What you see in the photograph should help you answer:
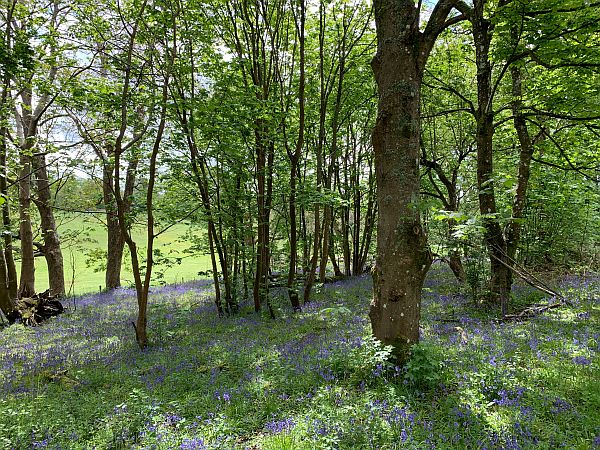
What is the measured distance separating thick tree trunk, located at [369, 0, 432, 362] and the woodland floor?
54 centimetres

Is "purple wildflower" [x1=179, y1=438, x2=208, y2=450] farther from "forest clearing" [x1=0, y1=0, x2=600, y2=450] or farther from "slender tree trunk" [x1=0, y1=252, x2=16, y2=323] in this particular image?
"slender tree trunk" [x1=0, y1=252, x2=16, y2=323]

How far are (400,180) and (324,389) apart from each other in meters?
2.65

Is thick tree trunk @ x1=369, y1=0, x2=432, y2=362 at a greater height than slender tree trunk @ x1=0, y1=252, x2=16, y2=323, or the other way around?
thick tree trunk @ x1=369, y1=0, x2=432, y2=362

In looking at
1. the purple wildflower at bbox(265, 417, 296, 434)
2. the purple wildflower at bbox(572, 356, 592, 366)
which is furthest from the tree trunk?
the purple wildflower at bbox(572, 356, 592, 366)

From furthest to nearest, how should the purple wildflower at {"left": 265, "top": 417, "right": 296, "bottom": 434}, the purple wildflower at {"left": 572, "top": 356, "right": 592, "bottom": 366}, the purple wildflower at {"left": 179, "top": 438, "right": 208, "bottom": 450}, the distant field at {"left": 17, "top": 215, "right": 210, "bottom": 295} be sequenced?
the distant field at {"left": 17, "top": 215, "right": 210, "bottom": 295} → the purple wildflower at {"left": 572, "top": 356, "right": 592, "bottom": 366} → the purple wildflower at {"left": 265, "top": 417, "right": 296, "bottom": 434} → the purple wildflower at {"left": 179, "top": 438, "right": 208, "bottom": 450}

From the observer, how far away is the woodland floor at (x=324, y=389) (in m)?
3.27

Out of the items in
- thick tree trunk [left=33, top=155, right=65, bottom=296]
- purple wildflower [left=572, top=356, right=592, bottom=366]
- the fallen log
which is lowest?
the fallen log

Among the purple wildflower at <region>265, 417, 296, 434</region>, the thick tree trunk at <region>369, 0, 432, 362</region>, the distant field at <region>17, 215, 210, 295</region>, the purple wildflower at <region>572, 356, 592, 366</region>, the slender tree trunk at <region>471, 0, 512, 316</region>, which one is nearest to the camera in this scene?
the purple wildflower at <region>265, 417, 296, 434</region>

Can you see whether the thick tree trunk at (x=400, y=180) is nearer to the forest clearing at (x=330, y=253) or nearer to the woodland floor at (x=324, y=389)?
the forest clearing at (x=330, y=253)

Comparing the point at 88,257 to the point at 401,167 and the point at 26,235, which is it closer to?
the point at 26,235

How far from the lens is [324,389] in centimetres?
414

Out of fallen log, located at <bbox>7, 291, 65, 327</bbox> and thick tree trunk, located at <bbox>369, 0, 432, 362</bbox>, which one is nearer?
thick tree trunk, located at <bbox>369, 0, 432, 362</bbox>

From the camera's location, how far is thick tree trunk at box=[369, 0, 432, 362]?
4.10 m

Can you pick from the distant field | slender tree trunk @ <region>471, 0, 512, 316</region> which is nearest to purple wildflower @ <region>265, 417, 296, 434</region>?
slender tree trunk @ <region>471, 0, 512, 316</region>
